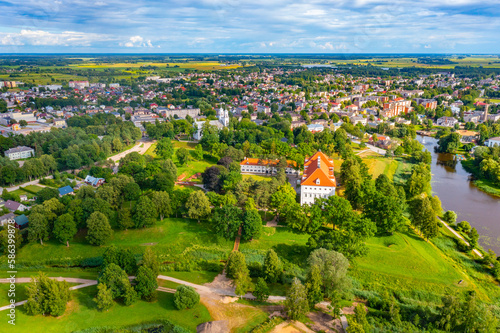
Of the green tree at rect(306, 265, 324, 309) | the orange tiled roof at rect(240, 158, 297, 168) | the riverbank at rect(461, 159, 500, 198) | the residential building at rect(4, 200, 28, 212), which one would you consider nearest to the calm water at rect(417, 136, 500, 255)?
the riverbank at rect(461, 159, 500, 198)

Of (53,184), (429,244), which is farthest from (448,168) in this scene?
(53,184)

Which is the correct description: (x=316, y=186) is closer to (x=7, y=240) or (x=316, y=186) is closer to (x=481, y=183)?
(x=481, y=183)

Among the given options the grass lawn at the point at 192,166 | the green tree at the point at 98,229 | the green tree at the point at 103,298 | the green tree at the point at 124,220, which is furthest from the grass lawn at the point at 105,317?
the grass lawn at the point at 192,166

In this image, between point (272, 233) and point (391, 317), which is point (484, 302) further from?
point (272, 233)

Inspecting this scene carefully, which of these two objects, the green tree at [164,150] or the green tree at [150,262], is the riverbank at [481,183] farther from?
the green tree at [164,150]

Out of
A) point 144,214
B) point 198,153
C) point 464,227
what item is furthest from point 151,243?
point 464,227
